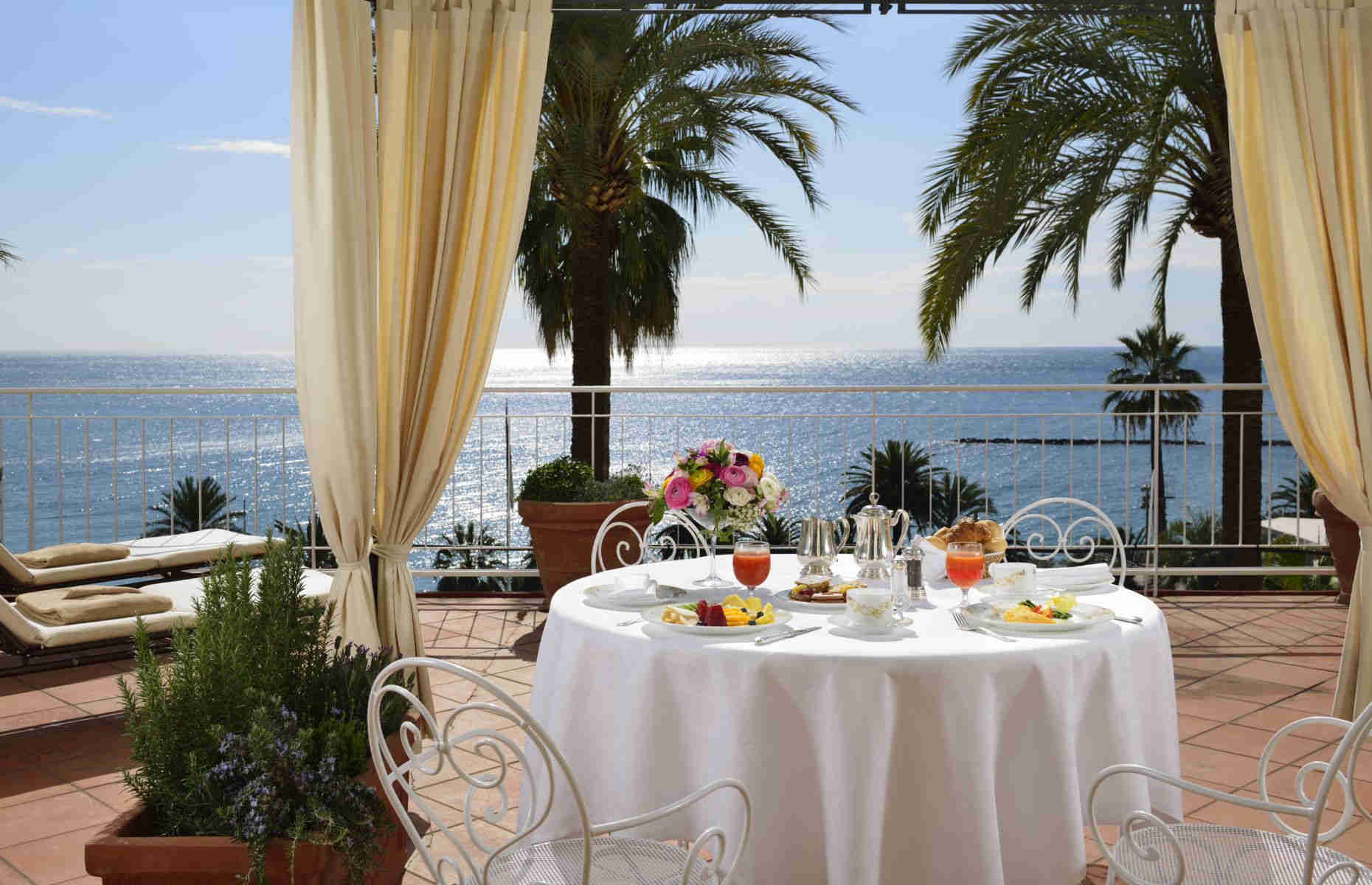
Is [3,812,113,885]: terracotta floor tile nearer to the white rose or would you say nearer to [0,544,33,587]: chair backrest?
[0,544,33,587]: chair backrest

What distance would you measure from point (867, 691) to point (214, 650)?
1.22m

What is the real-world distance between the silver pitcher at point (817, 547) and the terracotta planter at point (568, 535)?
2516mm

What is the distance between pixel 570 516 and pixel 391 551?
6.37ft

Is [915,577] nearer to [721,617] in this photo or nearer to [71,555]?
[721,617]

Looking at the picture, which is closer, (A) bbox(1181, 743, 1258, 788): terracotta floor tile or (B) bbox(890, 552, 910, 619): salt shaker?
(B) bbox(890, 552, 910, 619): salt shaker

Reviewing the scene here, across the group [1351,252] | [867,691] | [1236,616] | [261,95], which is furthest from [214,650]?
[261,95]

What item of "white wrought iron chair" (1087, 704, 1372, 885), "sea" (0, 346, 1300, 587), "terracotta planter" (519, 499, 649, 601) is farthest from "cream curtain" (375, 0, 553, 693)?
"sea" (0, 346, 1300, 587)

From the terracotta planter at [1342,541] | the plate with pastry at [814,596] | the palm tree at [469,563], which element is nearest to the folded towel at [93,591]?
the plate with pastry at [814,596]

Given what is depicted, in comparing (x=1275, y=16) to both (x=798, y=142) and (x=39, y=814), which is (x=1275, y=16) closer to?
(x=39, y=814)

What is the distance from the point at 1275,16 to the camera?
3252 millimetres

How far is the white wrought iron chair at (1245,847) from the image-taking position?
1531mm

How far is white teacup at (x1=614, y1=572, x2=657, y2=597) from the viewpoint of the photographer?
7.82 ft

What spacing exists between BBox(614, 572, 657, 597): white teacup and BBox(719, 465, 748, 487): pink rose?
0.95 ft

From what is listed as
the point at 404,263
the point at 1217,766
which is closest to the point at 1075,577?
the point at 1217,766
